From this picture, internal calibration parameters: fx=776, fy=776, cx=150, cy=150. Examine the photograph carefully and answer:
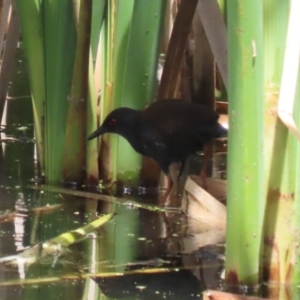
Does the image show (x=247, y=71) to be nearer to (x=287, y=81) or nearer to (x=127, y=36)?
(x=287, y=81)

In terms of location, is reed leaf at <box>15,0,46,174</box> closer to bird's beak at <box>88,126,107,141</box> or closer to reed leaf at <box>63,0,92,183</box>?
reed leaf at <box>63,0,92,183</box>

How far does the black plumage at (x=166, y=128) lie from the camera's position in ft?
12.8

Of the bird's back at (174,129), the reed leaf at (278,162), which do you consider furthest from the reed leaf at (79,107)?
the reed leaf at (278,162)

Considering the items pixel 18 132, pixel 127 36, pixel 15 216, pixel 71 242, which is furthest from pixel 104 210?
pixel 18 132

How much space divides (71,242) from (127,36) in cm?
132

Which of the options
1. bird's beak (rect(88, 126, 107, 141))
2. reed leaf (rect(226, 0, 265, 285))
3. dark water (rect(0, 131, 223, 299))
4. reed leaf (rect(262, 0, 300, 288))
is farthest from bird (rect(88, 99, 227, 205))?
reed leaf (rect(226, 0, 265, 285))

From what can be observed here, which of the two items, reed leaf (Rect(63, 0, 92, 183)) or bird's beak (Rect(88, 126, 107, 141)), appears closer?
reed leaf (Rect(63, 0, 92, 183))

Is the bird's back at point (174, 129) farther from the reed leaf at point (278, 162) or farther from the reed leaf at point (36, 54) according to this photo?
the reed leaf at point (278, 162)

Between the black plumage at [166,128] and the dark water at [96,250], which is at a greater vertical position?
the black plumage at [166,128]

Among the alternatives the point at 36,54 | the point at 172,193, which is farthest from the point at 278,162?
the point at 36,54

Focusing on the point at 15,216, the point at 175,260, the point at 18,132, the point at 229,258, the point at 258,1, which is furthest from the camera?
the point at 18,132

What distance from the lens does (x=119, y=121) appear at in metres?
3.93

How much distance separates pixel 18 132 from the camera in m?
5.52

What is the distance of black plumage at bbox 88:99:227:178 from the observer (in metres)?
3.90
